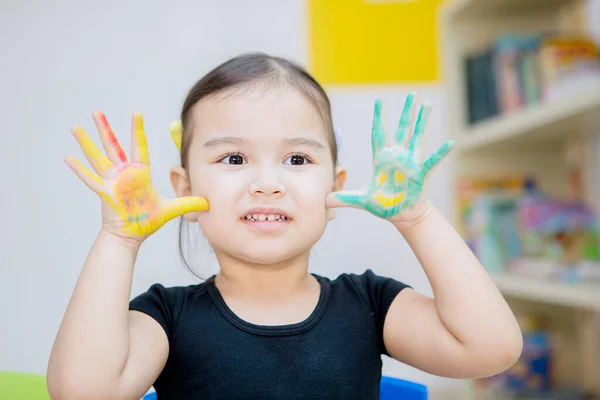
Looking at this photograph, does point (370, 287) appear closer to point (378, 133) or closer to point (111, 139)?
point (378, 133)

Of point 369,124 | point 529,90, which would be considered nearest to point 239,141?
point 369,124

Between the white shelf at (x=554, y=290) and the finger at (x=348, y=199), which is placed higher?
the finger at (x=348, y=199)

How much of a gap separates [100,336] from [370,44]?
1.60 m

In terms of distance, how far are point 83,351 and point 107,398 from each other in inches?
2.5

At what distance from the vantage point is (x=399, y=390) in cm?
93

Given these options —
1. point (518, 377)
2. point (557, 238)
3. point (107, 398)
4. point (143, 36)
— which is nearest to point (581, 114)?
point (557, 238)

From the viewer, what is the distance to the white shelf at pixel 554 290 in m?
1.37

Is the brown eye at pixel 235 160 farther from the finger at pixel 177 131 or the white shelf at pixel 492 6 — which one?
the white shelf at pixel 492 6

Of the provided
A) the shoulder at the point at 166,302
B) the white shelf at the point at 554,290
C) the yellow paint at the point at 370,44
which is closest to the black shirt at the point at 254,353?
the shoulder at the point at 166,302

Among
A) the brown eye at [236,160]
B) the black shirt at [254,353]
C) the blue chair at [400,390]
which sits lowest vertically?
the blue chair at [400,390]

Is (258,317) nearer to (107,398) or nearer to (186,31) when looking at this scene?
(107,398)

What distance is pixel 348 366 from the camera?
2.63 feet

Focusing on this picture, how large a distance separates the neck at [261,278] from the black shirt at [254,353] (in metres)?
0.03

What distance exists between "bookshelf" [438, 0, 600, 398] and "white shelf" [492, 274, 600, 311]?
0.03 meters
